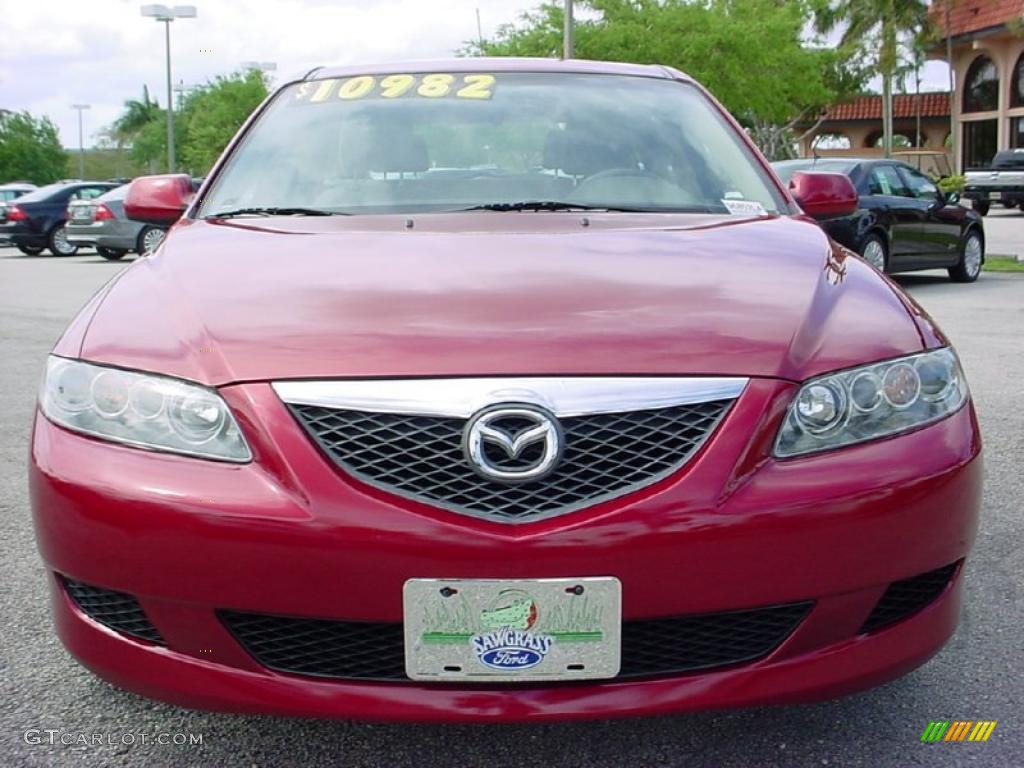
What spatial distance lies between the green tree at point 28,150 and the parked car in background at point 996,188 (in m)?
48.5

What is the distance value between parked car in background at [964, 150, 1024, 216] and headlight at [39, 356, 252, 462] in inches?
1204

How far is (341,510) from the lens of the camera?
1883mm

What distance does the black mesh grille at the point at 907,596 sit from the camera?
2.08 metres

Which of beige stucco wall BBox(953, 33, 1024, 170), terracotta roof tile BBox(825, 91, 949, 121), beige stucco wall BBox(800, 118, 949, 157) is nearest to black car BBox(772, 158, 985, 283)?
beige stucco wall BBox(953, 33, 1024, 170)

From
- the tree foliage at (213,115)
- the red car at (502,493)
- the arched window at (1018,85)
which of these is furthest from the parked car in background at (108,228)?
the arched window at (1018,85)

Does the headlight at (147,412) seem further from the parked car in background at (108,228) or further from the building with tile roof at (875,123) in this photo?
the building with tile roof at (875,123)

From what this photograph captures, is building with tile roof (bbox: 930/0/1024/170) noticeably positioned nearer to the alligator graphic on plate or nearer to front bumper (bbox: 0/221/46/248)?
front bumper (bbox: 0/221/46/248)

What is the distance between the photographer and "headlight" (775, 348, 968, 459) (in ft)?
6.64

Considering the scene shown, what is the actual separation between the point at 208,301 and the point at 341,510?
61 centimetres

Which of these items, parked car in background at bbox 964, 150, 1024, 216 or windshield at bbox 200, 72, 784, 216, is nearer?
windshield at bbox 200, 72, 784, 216

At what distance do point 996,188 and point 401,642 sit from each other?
3240 cm

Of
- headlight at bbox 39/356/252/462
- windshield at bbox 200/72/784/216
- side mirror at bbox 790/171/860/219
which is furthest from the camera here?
side mirror at bbox 790/171/860/219

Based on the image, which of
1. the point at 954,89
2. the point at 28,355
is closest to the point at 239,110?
the point at 954,89

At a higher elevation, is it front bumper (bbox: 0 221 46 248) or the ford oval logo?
front bumper (bbox: 0 221 46 248)
